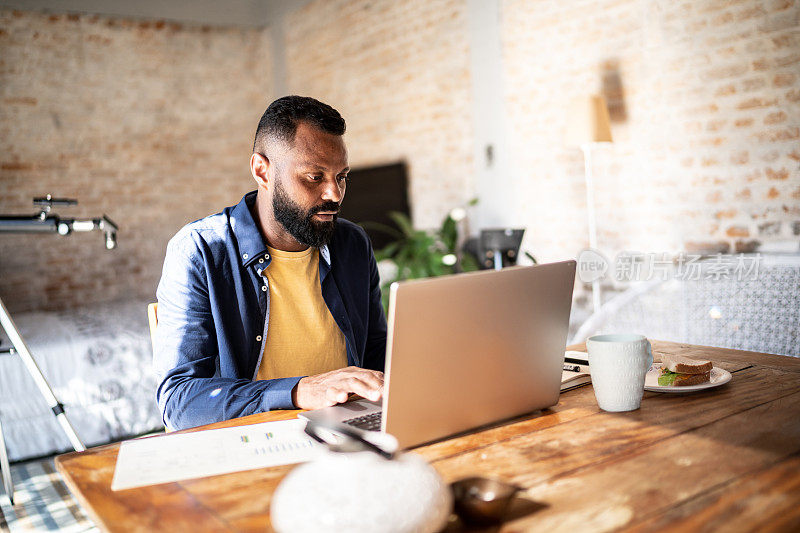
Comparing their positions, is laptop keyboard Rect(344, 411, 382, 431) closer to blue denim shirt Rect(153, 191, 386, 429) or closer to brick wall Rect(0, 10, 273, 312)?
blue denim shirt Rect(153, 191, 386, 429)

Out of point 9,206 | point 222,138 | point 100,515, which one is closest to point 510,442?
point 100,515

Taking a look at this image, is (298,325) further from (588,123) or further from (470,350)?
(588,123)

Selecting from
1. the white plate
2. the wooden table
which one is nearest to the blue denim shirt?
the wooden table

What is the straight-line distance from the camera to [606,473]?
91 centimetres

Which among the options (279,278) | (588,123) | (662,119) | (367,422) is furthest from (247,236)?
(662,119)

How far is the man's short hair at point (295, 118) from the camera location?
1798 mm

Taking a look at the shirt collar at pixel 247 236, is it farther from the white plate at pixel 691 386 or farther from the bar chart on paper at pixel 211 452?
the white plate at pixel 691 386

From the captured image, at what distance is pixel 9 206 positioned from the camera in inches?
215

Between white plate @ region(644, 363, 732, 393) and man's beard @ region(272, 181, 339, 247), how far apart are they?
91 centimetres

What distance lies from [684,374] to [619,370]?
0.76ft

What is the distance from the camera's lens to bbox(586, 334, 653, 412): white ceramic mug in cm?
114

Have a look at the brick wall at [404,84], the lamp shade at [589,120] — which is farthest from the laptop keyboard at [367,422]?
the brick wall at [404,84]

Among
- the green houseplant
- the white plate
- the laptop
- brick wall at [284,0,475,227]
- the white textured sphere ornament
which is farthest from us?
brick wall at [284,0,475,227]

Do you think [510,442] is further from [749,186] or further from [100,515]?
[749,186]
